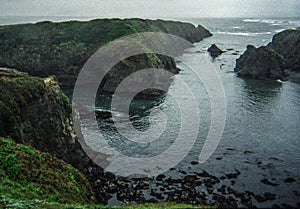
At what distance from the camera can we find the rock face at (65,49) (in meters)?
97.5

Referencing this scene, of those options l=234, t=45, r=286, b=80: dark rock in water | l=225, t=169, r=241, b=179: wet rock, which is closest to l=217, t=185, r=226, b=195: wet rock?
l=225, t=169, r=241, b=179: wet rock

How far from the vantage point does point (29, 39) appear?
120 metres

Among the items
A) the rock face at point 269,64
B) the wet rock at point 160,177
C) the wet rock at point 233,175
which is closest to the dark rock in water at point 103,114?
the wet rock at point 160,177

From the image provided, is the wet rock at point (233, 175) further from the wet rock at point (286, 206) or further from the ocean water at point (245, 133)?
the wet rock at point (286, 206)

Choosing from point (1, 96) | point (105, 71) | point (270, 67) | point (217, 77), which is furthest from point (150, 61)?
point (1, 96)

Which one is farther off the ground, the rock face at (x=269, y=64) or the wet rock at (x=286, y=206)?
the rock face at (x=269, y=64)

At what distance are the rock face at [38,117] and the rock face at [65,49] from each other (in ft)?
143

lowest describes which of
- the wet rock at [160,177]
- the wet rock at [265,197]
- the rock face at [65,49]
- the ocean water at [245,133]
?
the wet rock at [160,177]

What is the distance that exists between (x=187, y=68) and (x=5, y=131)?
94559mm

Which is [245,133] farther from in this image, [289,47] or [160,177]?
[289,47]

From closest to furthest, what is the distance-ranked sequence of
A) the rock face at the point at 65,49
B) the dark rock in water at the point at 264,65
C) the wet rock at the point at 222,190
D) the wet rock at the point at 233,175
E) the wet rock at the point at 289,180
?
1. the wet rock at the point at 222,190
2. the wet rock at the point at 289,180
3. the wet rock at the point at 233,175
4. the rock face at the point at 65,49
5. the dark rock in water at the point at 264,65

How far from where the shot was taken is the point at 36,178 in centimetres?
3098

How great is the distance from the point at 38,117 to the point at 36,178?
14708 millimetres

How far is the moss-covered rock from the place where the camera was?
2784 cm
